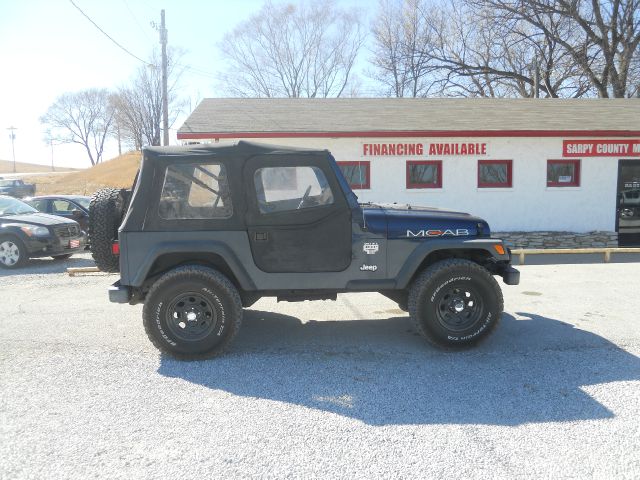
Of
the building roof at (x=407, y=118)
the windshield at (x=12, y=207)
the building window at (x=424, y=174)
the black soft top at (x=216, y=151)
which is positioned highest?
the building roof at (x=407, y=118)

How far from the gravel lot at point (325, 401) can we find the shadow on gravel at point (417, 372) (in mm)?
18

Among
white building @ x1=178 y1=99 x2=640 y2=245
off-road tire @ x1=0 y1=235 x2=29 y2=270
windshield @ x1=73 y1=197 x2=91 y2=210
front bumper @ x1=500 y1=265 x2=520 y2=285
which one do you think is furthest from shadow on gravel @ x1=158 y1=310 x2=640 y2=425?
windshield @ x1=73 y1=197 x2=91 y2=210

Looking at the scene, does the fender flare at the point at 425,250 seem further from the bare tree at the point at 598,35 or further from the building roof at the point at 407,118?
the bare tree at the point at 598,35

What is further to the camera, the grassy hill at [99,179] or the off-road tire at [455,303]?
the grassy hill at [99,179]

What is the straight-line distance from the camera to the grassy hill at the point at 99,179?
43938 millimetres

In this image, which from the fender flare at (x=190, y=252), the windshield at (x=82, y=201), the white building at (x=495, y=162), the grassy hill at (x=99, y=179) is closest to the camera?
the fender flare at (x=190, y=252)

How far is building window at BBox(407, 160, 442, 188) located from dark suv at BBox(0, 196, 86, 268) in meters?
7.87

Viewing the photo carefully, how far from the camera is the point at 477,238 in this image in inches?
192

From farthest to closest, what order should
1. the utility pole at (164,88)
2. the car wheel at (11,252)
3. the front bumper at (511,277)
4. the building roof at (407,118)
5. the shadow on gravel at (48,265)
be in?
1. the utility pole at (164,88)
2. the building roof at (407,118)
3. the car wheel at (11,252)
4. the shadow on gravel at (48,265)
5. the front bumper at (511,277)

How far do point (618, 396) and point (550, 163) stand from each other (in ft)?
32.1

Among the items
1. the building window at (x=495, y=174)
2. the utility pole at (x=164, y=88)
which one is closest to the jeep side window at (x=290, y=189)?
the building window at (x=495, y=174)

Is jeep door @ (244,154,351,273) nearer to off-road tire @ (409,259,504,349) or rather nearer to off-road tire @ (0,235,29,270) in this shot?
off-road tire @ (409,259,504,349)

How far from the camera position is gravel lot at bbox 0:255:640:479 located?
2.91 meters

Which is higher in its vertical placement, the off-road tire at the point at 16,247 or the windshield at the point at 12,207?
the windshield at the point at 12,207
